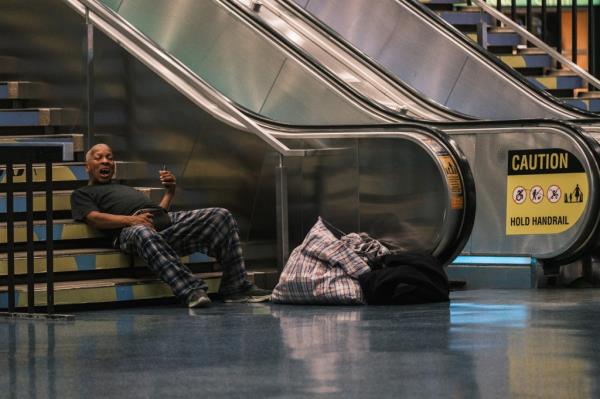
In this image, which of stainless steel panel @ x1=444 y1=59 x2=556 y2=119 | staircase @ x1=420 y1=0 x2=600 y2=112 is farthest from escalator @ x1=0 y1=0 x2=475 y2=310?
staircase @ x1=420 y1=0 x2=600 y2=112

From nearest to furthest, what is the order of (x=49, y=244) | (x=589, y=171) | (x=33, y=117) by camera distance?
(x=49, y=244)
(x=589, y=171)
(x=33, y=117)

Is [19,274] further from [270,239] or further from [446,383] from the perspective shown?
[446,383]

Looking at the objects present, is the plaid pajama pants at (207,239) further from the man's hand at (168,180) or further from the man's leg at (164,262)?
the man's hand at (168,180)

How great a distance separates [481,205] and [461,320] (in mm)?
3011

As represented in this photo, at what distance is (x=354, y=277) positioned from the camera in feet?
28.1

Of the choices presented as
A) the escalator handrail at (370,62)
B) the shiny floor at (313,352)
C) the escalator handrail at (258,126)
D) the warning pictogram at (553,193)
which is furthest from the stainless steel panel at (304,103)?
the shiny floor at (313,352)

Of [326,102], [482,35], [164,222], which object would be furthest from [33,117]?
[482,35]

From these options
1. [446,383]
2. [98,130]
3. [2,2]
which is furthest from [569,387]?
[2,2]

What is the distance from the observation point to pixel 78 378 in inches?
207

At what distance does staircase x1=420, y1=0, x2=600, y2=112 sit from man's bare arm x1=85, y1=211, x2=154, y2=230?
670cm

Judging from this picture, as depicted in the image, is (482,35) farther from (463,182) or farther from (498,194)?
(463,182)

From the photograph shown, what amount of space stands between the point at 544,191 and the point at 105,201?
2.94 meters

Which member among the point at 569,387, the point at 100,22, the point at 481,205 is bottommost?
the point at 569,387

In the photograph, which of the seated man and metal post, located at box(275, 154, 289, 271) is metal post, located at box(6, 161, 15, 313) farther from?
metal post, located at box(275, 154, 289, 271)
